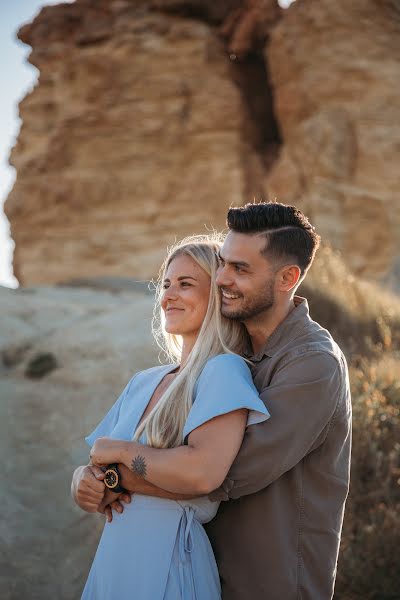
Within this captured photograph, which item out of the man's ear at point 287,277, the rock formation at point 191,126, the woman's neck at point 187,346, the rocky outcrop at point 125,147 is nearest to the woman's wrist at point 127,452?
the woman's neck at point 187,346

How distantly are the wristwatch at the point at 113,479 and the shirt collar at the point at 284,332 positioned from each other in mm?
710

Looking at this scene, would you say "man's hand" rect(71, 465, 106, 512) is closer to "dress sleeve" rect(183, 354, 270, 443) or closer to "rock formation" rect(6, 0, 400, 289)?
"dress sleeve" rect(183, 354, 270, 443)

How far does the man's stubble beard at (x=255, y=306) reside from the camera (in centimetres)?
265

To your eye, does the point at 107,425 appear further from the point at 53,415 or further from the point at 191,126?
the point at 191,126

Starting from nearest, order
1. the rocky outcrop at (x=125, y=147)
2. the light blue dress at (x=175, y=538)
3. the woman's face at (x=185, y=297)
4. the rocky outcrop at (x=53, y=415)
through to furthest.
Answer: the light blue dress at (x=175, y=538) < the woman's face at (x=185, y=297) < the rocky outcrop at (x=53, y=415) < the rocky outcrop at (x=125, y=147)

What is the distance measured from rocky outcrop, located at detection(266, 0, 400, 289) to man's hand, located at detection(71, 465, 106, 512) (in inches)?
518

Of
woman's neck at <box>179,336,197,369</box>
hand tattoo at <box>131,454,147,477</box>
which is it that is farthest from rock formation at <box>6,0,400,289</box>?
hand tattoo at <box>131,454,147,477</box>

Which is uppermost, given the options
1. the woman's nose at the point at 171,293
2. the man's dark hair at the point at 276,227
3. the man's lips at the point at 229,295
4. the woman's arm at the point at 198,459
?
the man's dark hair at the point at 276,227

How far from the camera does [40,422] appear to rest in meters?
7.06

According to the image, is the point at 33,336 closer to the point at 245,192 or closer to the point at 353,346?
the point at 353,346

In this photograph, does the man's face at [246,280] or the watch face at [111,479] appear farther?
the man's face at [246,280]

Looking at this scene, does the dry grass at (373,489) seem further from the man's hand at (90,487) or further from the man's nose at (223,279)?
the man's nose at (223,279)

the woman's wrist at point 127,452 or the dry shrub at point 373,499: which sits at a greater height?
the woman's wrist at point 127,452

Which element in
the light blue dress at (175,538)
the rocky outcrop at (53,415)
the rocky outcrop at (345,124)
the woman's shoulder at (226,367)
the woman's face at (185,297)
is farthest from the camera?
the rocky outcrop at (345,124)
